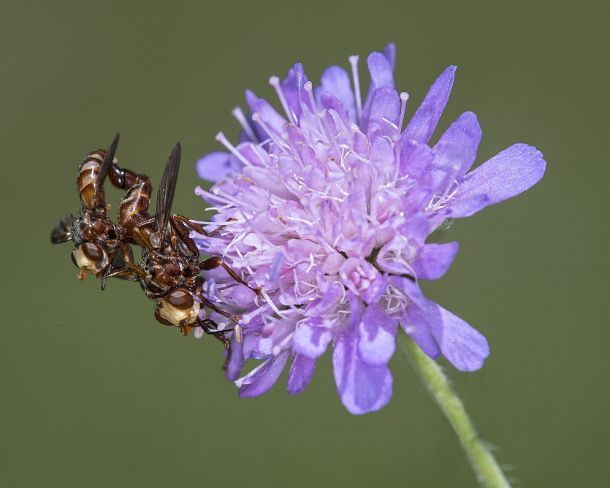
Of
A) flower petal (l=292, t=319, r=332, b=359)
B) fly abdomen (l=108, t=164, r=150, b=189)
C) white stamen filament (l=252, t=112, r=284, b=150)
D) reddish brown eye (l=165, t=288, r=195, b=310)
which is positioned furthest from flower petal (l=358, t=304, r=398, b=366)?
fly abdomen (l=108, t=164, r=150, b=189)

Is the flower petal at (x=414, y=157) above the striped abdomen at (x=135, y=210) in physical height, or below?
below

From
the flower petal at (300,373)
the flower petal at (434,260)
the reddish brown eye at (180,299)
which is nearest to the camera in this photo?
the flower petal at (434,260)

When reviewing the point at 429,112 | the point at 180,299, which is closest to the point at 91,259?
the point at 180,299

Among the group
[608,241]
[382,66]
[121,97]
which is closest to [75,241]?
[382,66]

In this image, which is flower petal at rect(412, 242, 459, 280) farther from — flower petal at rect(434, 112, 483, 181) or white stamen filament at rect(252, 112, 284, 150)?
white stamen filament at rect(252, 112, 284, 150)

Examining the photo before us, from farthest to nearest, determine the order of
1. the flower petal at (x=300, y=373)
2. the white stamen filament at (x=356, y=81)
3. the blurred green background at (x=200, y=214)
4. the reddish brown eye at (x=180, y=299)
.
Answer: the blurred green background at (x=200, y=214), the white stamen filament at (x=356, y=81), the reddish brown eye at (x=180, y=299), the flower petal at (x=300, y=373)

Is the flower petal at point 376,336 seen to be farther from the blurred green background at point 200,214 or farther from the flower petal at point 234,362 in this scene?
the blurred green background at point 200,214

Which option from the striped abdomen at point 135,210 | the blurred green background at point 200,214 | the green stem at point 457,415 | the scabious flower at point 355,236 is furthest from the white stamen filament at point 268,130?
the blurred green background at point 200,214

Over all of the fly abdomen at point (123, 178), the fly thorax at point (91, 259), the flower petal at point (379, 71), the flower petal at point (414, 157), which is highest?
the fly abdomen at point (123, 178)
